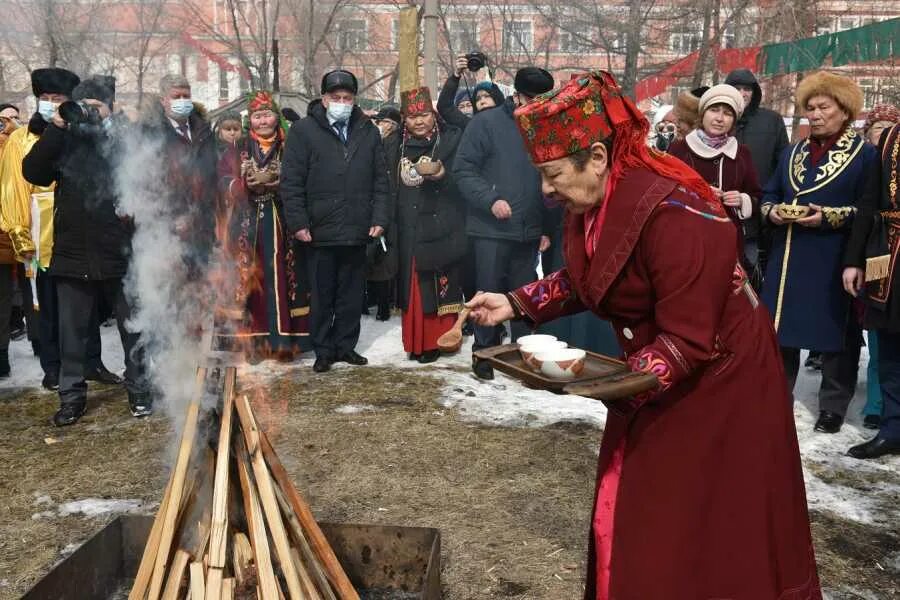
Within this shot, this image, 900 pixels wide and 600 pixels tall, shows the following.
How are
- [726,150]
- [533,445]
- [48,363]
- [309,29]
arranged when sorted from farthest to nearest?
[309,29] → [48,363] → [726,150] → [533,445]

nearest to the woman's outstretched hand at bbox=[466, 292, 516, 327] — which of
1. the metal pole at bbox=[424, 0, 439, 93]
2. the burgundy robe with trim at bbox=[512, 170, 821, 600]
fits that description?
the burgundy robe with trim at bbox=[512, 170, 821, 600]

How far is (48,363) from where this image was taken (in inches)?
248

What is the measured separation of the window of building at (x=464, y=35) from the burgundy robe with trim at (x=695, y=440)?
96.7 ft

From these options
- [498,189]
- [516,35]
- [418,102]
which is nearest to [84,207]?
[418,102]

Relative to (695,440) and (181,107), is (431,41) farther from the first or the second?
(695,440)

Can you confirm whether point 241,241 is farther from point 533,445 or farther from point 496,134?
point 533,445

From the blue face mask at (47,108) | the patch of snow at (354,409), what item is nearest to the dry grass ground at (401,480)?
the patch of snow at (354,409)

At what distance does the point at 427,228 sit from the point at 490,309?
4.37 metres

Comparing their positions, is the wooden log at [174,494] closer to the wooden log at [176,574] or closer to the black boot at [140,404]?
the wooden log at [176,574]

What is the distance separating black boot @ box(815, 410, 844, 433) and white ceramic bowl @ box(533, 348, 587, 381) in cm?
387

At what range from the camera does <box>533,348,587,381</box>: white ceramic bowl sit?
84.3 inches

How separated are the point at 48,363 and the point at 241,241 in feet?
6.14

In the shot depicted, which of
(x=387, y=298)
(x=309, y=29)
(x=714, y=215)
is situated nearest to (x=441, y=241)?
(x=387, y=298)

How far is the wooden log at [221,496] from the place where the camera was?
103 inches
